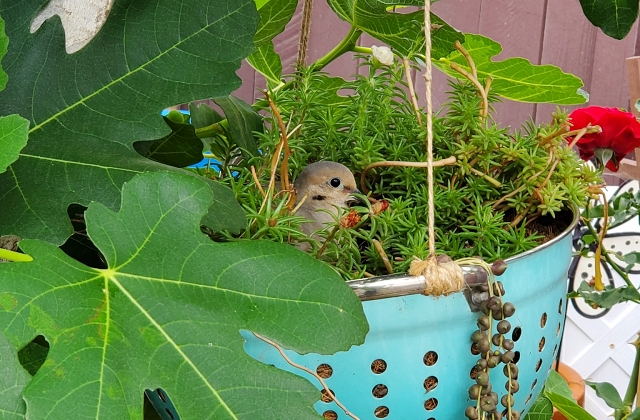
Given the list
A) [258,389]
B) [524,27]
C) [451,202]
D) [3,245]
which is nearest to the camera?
[258,389]

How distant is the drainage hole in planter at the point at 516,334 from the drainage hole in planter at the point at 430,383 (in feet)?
0.21

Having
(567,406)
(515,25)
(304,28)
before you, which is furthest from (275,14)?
(515,25)

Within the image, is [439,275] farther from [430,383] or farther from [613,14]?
[613,14]

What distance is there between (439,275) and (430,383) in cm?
9

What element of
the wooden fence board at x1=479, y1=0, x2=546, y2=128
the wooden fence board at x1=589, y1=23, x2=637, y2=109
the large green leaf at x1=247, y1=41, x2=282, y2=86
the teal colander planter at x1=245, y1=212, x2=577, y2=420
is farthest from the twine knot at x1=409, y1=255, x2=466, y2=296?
the wooden fence board at x1=589, y1=23, x2=637, y2=109

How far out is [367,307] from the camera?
0.39 meters

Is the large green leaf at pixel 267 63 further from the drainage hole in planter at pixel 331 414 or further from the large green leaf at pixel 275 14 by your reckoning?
the drainage hole in planter at pixel 331 414

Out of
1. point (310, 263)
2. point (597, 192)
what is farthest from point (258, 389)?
point (597, 192)

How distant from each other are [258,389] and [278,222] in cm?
16

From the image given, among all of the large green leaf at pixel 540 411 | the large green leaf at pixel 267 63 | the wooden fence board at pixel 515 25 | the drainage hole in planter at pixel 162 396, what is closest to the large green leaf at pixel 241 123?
the large green leaf at pixel 267 63

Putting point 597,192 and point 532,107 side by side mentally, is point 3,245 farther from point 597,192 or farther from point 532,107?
point 532,107

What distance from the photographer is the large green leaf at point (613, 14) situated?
20.9 inches

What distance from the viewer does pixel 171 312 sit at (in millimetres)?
355

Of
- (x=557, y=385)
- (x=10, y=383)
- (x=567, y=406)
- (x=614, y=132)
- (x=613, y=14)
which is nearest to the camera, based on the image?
(x=10, y=383)
